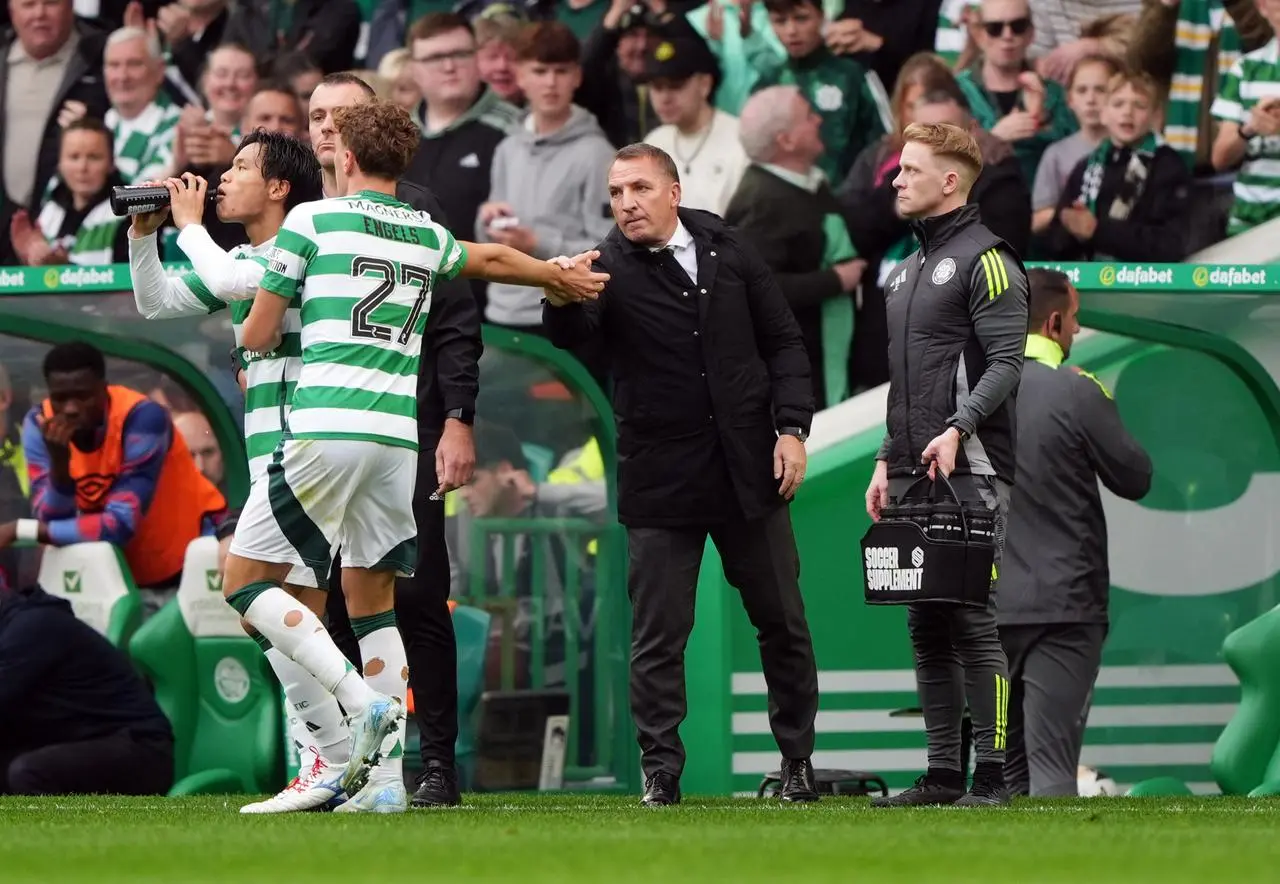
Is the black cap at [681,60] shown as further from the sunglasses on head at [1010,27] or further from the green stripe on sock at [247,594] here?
the green stripe on sock at [247,594]

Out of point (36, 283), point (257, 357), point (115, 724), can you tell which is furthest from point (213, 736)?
point (257, 357)

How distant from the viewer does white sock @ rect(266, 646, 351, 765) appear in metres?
5.58

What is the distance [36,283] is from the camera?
866 centimetres

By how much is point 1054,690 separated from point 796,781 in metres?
1.63

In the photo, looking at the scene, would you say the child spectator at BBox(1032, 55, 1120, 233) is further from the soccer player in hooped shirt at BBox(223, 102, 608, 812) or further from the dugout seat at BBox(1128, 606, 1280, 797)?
the soccer player in hooped shirt at BBox(223, 102, 608, 812)

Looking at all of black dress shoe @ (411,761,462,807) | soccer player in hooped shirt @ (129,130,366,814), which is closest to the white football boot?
soccer player in hooped shirt @ (129,130,366,814)

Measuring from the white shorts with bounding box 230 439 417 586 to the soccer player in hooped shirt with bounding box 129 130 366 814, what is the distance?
0.37 feet

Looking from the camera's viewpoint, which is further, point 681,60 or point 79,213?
point 79,213

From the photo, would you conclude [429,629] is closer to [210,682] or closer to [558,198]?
[210,682]

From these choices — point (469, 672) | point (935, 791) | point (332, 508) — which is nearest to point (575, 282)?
point (332, 508)

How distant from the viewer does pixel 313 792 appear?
18.6ft

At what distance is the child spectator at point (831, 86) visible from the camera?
34.3 ft

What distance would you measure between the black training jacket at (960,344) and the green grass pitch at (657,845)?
3.36 ft

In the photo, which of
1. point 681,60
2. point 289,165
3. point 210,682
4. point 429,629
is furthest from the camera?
point 681,60
